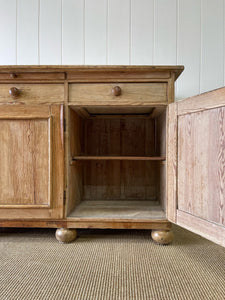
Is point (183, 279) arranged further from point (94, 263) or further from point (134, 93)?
point (134, 93)

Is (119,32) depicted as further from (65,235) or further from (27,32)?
(65,235)

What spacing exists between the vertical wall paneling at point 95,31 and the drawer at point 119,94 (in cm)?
49

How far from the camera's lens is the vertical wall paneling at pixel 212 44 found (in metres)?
1.26

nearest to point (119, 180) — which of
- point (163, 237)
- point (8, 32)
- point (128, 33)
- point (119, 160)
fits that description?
point (119, 160)

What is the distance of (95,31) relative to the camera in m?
1.29

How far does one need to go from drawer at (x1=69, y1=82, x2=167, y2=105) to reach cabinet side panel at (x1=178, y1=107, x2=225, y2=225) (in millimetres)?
168

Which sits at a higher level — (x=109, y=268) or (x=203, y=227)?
(x=203, y=227)

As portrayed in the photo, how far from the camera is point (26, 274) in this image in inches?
26.7

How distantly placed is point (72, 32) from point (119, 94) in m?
0.71

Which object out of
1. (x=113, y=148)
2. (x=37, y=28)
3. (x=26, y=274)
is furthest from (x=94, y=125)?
(x=26, y=274)

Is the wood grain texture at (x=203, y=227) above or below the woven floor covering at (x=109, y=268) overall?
above

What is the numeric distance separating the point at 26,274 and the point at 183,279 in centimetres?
52

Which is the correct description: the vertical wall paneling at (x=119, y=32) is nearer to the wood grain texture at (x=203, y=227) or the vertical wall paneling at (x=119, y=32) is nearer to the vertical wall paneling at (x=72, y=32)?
the vertical wall paneling at (x=72, y=32)

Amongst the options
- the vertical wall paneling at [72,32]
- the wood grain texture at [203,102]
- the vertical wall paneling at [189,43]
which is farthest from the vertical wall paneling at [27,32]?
the wood grain texture at [203,102]
